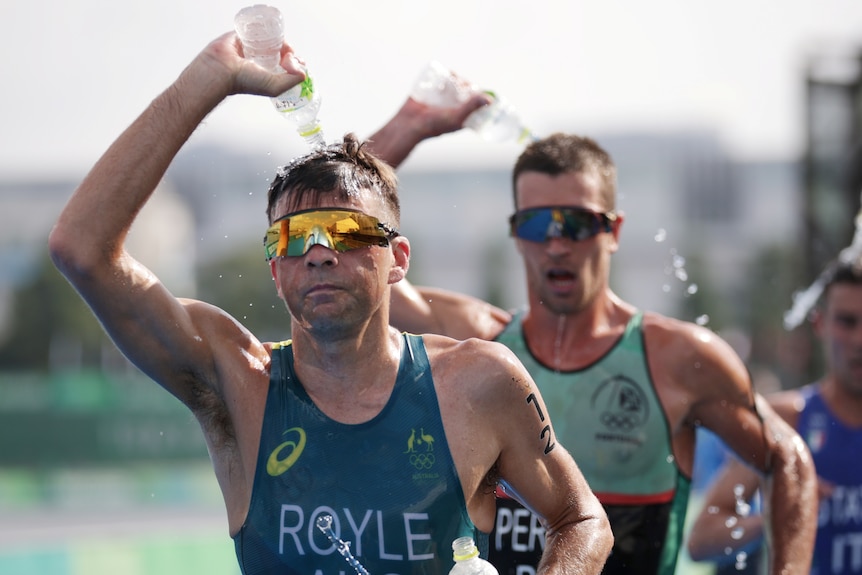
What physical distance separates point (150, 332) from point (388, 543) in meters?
0.76

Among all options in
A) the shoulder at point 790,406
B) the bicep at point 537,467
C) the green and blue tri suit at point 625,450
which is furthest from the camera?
the shoulder at point 790,406

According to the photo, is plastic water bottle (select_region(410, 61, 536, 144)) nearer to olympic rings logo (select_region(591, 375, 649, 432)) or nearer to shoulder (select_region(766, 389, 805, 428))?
olympic rings logo (select_region(591, 375, 649, 432))

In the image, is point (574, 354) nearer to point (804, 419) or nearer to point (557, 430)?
point (557, 430)

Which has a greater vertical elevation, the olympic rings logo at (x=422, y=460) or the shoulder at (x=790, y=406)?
the olympic rings logo at (x=422, y=460)

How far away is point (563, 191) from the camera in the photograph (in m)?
4.50

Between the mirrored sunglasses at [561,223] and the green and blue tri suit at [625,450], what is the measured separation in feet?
1.54

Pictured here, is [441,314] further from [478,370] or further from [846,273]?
[846,273]

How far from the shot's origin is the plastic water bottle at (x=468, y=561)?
8.73 feet

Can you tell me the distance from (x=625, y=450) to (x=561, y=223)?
34.5 inches

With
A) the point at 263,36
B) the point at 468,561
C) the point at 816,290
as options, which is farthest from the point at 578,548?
the point at 816,290

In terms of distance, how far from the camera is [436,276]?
203 feet

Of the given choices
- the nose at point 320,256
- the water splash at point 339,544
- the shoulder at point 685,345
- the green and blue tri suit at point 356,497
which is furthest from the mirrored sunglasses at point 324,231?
the shoulder at point 685,345

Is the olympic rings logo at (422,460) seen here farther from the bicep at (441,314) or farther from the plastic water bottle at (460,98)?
the plastic water bottle at (460,98)

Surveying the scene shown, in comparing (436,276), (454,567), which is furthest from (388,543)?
(436,276)
